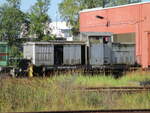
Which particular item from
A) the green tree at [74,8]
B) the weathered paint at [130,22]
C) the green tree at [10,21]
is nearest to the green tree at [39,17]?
the green tree at [10,21]

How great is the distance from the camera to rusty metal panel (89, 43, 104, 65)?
97.0 ft

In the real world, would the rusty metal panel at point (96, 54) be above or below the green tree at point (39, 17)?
below

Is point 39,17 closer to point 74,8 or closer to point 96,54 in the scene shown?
point 74,8

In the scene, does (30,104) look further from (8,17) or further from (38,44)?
(8,17)

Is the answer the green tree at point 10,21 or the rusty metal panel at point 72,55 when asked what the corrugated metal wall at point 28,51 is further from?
the green tree at point 10,21

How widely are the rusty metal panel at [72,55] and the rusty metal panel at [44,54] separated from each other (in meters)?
1.06

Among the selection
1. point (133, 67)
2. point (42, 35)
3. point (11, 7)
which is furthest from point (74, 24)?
point (133, 67)

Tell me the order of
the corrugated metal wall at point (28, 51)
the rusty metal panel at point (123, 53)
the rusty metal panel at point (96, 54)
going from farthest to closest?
the rusty metal panel at point (123, 53), the rusty metal panel at point (96, 54), the corrugated metal wall at point (28, 51)

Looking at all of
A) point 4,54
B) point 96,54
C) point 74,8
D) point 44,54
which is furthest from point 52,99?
point 74,8

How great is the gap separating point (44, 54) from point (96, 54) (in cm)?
397

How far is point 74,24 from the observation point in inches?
3049

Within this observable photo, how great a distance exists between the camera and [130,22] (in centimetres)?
4956

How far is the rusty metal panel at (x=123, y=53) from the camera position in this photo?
31.3m

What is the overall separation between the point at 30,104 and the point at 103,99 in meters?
2.64
